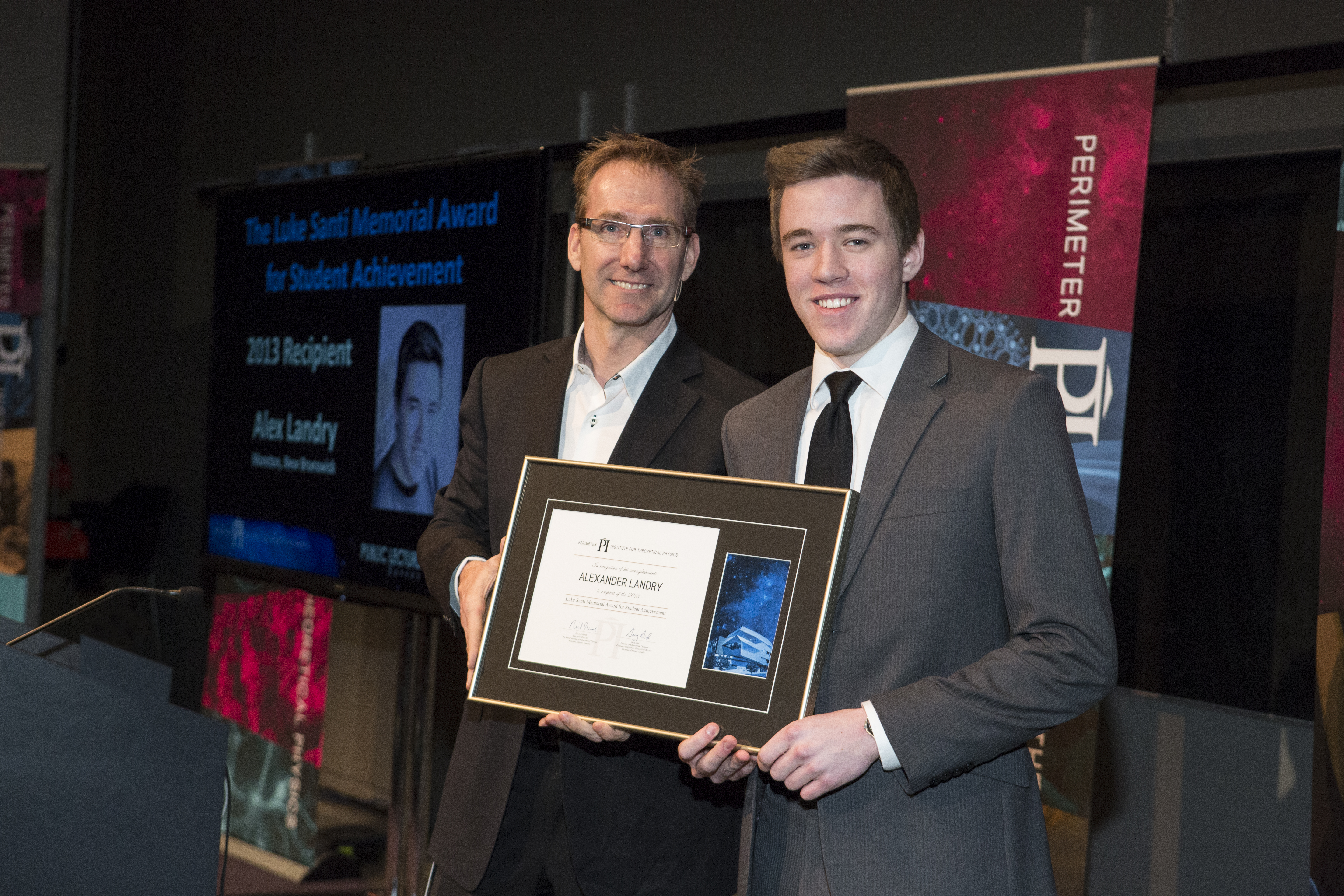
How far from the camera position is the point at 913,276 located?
174 cm

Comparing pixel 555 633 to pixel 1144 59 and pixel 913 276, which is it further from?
pixel 1144 59

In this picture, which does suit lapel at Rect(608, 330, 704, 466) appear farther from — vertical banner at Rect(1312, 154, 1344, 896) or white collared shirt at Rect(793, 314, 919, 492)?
vertical banner at Rect(1312, 154, 1344, 896)

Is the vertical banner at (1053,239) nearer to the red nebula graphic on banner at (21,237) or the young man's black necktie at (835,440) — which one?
the young man's black necktie at (835,440)

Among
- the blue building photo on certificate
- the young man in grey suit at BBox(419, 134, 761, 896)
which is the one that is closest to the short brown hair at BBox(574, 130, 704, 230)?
the young man in grey suit at BBox(419, 134, 761, 896)

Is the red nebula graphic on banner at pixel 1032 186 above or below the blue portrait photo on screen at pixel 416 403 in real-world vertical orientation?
above

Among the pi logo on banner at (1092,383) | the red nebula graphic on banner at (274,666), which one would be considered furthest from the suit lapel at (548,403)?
the red nebula graphic on banner at (274,666)

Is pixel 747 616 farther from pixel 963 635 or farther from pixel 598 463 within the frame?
pixel 598 463

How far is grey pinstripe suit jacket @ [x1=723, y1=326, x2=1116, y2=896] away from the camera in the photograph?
141cm

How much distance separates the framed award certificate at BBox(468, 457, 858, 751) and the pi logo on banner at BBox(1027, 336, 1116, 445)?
1.56 m

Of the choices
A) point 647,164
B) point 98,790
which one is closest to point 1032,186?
point 647,164

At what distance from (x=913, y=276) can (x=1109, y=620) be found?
58cm

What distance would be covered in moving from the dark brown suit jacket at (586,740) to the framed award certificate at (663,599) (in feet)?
1.04

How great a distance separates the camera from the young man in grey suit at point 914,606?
142cm

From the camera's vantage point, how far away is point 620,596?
1.66m
